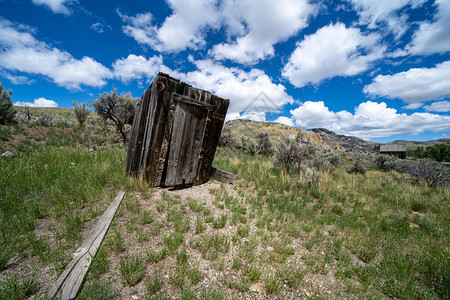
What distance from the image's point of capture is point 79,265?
204 cm

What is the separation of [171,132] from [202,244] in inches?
122

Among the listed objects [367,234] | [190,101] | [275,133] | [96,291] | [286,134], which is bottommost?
[96,291]

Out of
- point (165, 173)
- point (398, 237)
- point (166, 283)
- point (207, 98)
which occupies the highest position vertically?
point (207, 98)

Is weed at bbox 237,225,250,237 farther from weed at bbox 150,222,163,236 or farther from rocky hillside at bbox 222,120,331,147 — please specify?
rocky hillside at bbox 222,120,331,147

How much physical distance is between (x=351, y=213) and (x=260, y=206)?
2914 mm

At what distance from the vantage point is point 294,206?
466 centimetres

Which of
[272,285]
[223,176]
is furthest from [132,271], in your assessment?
[223,176]

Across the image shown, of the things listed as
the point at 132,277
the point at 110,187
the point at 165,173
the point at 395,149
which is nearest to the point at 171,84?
the point at 165,173

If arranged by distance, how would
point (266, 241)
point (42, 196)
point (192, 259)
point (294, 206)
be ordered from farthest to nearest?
point (294, 206), point (42, 196), point (266, 241), point (192, 259)

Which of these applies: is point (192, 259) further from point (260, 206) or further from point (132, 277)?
point (260, 206)

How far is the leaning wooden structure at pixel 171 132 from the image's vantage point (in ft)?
14.7

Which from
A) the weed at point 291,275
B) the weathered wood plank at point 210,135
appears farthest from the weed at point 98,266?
the weathered wood plank at point 210,135

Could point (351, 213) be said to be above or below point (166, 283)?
above

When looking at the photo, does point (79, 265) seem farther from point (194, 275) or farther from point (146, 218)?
point (194, 275)
